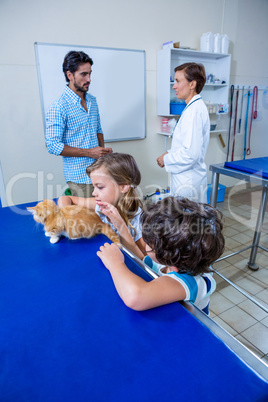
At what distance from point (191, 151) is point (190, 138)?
9cm

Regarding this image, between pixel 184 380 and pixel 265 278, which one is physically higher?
pixel 184 380

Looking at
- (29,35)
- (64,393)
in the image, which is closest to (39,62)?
(29,35)

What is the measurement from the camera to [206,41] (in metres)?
3.22

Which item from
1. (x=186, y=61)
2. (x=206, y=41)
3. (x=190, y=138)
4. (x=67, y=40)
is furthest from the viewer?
(x=186, y=61)

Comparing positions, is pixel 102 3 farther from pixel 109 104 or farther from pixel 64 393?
pixel 64 393

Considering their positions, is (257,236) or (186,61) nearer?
(257,236)

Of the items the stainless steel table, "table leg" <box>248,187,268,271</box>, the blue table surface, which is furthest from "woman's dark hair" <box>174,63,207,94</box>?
the blue table surface

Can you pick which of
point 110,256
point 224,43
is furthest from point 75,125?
point 224,43

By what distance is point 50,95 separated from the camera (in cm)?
252

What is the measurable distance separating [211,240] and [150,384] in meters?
0.39

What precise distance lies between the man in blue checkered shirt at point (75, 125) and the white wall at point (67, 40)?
2.50 ft

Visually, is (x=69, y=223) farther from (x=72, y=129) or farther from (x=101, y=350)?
(x=72, y=129)

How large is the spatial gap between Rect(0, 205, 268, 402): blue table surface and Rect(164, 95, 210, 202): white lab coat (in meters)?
1.19

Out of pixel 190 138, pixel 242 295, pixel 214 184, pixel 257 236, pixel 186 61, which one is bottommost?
pixel 242 295
